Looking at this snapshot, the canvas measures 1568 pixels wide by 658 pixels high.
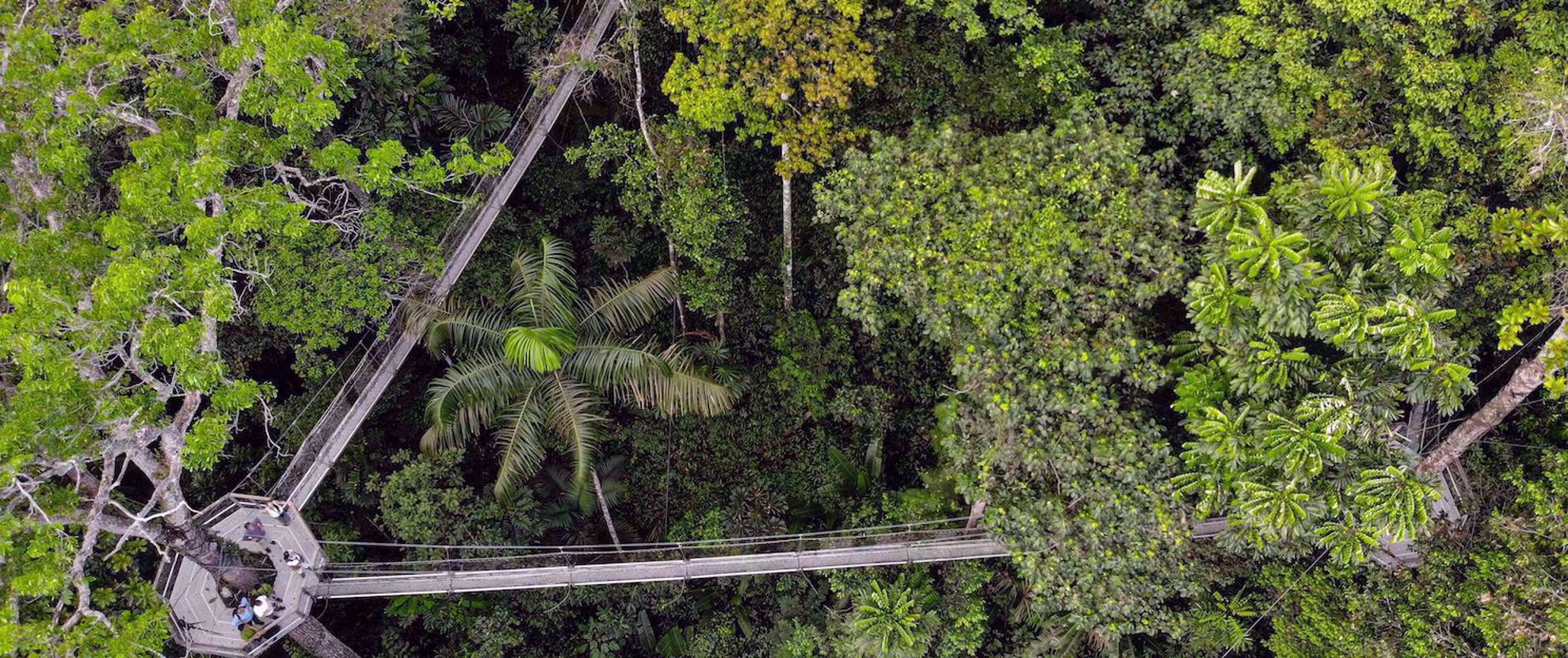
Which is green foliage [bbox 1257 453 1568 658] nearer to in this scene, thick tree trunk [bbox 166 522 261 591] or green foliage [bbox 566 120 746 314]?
green foliage [bbox 566 120 746 314]

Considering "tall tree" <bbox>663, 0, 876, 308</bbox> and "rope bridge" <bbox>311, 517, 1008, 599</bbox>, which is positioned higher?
"tall tree" <bbox>663, 0, 876, 308</bbox>

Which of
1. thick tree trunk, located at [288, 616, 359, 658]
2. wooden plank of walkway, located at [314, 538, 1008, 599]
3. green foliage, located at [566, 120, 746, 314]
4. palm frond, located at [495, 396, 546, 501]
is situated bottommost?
thick tree trunk, located at [288, 616, 359, 658]

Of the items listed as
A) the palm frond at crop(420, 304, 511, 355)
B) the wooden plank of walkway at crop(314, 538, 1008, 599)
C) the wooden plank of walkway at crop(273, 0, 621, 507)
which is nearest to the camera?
the wooden plank of walkway at crop(314, 538, 1008, 599)

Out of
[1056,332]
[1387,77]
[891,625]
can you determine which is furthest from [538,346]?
[1387,77]

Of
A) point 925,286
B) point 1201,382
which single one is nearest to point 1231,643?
point 1201,382

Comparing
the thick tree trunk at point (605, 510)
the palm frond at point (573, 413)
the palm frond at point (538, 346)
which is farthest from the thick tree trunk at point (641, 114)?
the thick tree trunk at point (605, 510)

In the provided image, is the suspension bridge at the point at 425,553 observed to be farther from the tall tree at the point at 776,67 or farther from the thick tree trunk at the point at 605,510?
the tall tree at the point at 776,67

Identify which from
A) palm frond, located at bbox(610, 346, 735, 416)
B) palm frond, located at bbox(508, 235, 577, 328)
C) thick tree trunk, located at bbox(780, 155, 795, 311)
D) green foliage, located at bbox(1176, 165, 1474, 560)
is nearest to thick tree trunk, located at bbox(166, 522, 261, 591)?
palm frond, located at bbox(508, 235, 577, 328)
